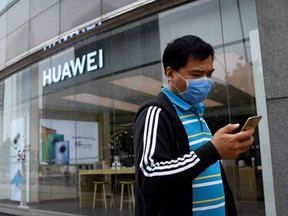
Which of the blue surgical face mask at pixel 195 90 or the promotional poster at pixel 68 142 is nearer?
the blue surgical face mask at pixel 195 90

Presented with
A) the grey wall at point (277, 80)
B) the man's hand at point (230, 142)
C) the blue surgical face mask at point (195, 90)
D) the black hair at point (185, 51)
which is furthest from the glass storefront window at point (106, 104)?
the man's hand at point (230, 142)

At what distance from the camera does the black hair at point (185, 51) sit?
1796 mm

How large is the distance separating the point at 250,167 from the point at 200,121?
14.5ft

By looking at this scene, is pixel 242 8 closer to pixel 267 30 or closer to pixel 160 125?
pixel 267 30

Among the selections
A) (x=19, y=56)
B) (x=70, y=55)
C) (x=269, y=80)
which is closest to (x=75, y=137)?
(x=70, y=55)

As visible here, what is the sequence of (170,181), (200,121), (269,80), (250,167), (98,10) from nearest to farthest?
(170,181) < (200,121) < (269,80) < (250,167) < (98,10)

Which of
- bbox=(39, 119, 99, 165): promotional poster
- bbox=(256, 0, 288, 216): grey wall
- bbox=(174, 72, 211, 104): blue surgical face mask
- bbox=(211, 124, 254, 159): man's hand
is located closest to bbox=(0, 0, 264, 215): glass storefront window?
bbox=(39, 119, 99, 165): promotional poster

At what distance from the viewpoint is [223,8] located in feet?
22.6

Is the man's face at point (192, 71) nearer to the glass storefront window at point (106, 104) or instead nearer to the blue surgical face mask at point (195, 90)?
the blue surgical face mask at point (195, 90)

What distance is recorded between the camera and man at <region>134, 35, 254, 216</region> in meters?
1.55

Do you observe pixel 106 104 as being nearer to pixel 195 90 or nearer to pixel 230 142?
pixel 195 90

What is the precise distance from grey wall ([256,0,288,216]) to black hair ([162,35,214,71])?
3736mm

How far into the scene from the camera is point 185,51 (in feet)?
5.90

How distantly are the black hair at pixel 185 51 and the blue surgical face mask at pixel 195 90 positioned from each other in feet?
0.32
